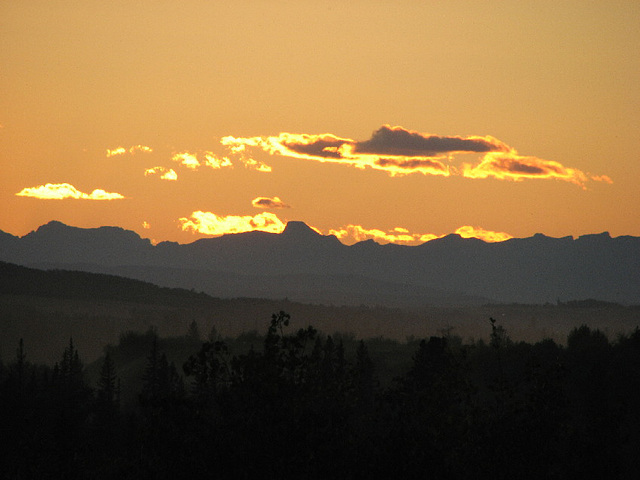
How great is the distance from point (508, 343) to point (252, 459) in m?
105

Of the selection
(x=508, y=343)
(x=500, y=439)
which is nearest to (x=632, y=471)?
(x=500, y=439)

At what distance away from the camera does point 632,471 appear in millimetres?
73188

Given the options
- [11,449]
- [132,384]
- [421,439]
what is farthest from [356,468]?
[132,384]

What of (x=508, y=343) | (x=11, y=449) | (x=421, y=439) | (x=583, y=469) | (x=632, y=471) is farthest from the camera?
(x=508, y=343)

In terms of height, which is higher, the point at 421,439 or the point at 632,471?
the point at 421,439

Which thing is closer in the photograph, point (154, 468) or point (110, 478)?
point (154, 468)

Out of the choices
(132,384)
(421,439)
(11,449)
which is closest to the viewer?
(421,439)

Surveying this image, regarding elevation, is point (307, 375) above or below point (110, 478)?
above

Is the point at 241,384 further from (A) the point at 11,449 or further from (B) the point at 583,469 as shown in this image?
(A) the point at 11,449

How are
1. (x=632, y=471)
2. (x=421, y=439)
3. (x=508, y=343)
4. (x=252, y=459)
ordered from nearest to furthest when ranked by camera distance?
(x=252, y=459)
(x=421, y=439)
(x=632, y=471)
(x=508, y=343)

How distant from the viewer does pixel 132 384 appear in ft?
611

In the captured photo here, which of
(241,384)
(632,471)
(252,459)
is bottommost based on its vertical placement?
(632,471)

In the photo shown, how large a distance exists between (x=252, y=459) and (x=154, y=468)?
4.12 m

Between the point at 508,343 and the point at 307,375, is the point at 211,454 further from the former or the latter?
the point at 508,343
